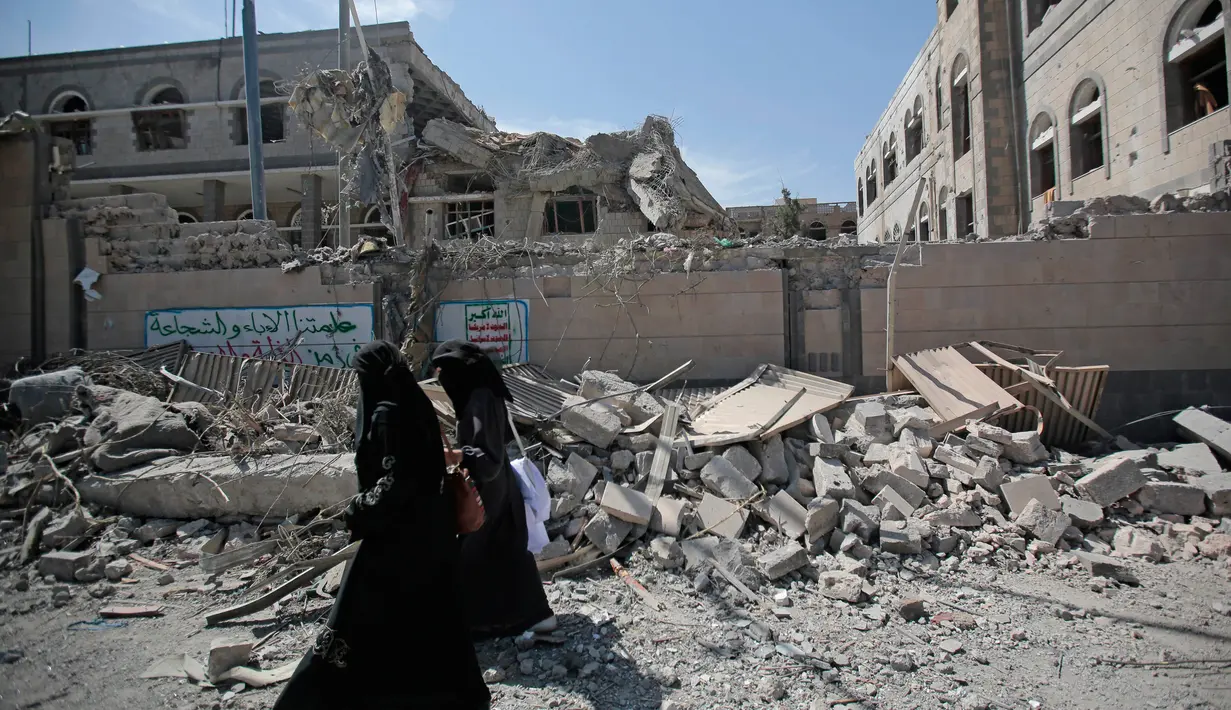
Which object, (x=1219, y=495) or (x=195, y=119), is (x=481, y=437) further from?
(x=195, y=119)

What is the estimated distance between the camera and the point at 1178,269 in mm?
6293

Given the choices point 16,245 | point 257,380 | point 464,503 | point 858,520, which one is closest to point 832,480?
point 858,520

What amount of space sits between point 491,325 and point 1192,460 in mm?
6077

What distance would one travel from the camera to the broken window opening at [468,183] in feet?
47.8

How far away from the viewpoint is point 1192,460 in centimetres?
503

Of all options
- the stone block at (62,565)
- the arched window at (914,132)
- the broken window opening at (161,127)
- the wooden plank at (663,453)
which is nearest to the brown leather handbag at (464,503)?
the wooden plank at (663,453)

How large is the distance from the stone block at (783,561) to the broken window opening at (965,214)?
16006 millimetres

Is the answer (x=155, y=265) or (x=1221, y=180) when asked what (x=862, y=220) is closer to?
(x=1221, y=180)

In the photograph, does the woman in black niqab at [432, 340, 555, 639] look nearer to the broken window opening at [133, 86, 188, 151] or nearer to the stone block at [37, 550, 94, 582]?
the stone block at [37, 550, 94, 582]

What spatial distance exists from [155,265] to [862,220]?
28.8m

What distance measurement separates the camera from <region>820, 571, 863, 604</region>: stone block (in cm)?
353

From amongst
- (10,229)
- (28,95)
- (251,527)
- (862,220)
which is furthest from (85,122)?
(862,220)

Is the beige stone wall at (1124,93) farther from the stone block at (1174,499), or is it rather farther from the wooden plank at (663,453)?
the wooden plank at (663,453)

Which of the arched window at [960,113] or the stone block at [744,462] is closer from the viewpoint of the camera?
the stone block at [744,462]
